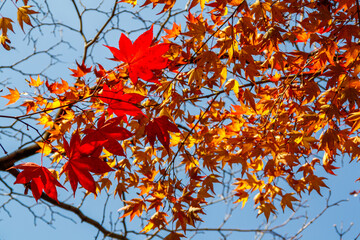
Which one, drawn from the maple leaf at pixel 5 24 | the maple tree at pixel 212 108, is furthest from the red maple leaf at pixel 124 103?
the maple leaf at pixel 5 24

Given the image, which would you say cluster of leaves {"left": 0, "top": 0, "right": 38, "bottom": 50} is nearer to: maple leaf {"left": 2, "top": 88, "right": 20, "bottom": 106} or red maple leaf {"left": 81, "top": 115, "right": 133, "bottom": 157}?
maple leaf {"left": 2, "top": 88, "right": 20, "bottom": 106}

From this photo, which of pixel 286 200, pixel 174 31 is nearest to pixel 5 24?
pixel 174 31

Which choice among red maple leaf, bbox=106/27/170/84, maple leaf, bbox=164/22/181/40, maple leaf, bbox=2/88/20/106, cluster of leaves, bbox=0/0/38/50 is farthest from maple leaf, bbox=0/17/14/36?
red maple leaf, bbox=106/27/170/84

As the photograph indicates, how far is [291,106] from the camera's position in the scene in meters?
2.03

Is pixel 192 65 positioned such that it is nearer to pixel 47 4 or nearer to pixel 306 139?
pixel 306 139

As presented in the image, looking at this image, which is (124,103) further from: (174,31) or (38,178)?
(174,31)

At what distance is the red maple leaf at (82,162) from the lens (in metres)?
1.04

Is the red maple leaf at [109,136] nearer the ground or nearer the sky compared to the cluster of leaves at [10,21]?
nearer the ground

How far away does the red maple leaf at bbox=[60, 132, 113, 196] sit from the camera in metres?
1.04

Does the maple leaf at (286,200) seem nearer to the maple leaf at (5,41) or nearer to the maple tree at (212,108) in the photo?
the maple tree at (212,108)

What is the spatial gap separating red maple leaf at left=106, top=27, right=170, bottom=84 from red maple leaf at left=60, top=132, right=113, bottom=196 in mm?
330

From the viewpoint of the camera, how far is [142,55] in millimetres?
1186

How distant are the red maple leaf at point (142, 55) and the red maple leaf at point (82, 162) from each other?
0.33 meters

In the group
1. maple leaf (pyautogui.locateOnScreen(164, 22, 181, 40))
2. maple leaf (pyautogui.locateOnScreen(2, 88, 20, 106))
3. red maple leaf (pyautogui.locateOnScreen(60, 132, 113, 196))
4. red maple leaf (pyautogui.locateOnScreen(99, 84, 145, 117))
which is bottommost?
red maple leaf (pyautogui.locateOnScreen(60, 132, 113, 196))
